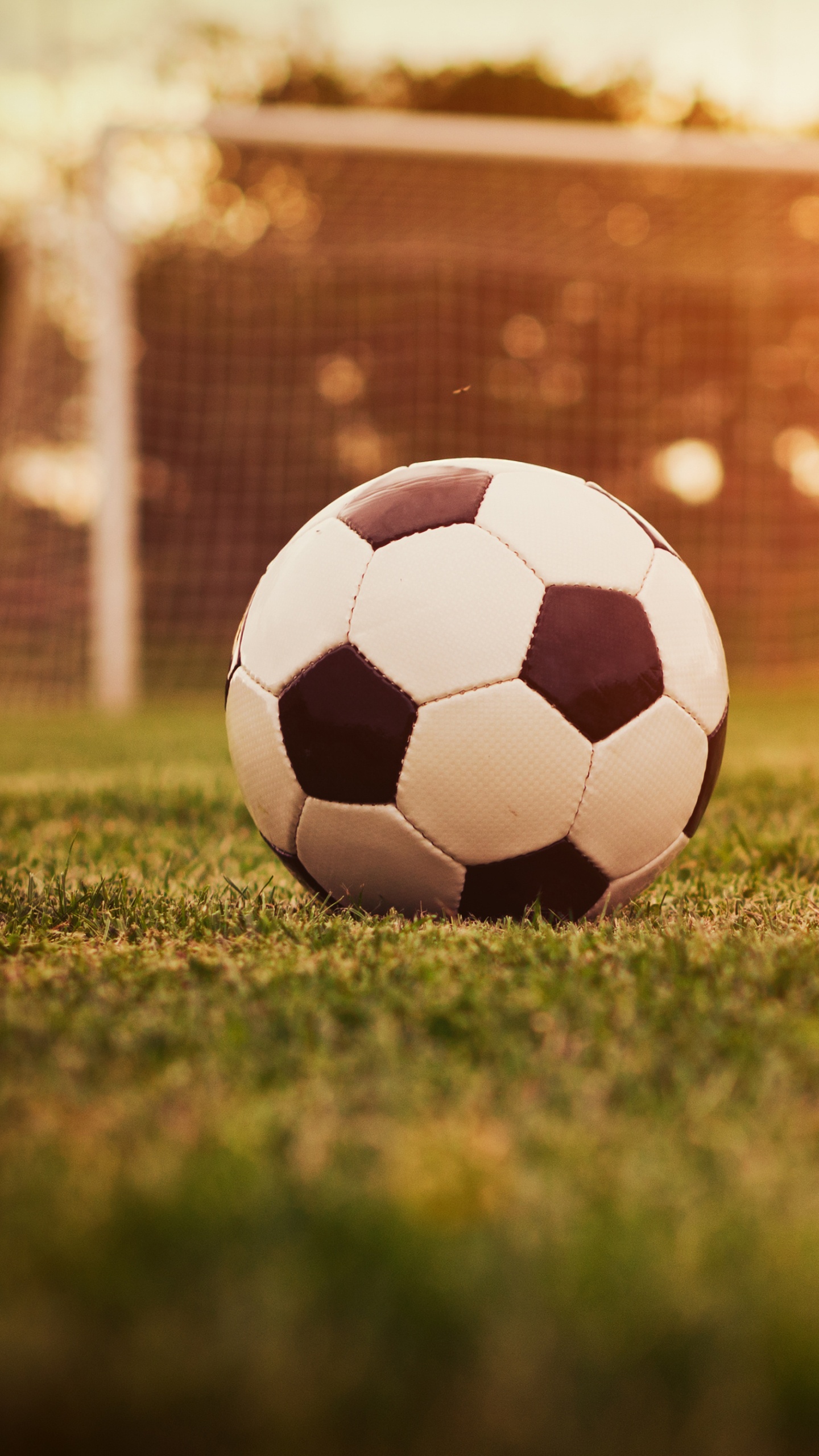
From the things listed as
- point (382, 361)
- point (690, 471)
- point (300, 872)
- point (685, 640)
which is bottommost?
point (690, 471)

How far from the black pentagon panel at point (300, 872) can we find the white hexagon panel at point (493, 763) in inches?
10.7

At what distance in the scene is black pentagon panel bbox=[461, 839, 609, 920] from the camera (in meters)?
1.75

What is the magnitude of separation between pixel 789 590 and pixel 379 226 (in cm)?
476

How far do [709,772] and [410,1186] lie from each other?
1.18 meters

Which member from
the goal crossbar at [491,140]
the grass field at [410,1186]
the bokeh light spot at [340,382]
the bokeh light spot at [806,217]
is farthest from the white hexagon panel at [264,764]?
the bokeh light spot at [340,382]

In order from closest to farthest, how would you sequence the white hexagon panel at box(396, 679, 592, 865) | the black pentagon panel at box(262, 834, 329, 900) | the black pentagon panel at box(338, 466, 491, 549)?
1. the white hexagon panel at box(396, 679, 592, 865)
2. the black pentagon panel at box(338, 466, 491, 549)
3. the black pentagon panel at box(262, 834, 329, 900)

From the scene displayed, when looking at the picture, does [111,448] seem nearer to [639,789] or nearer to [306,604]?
[306,604]

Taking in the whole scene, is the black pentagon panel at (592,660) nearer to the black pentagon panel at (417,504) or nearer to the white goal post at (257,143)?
the black pentagon panel at (417,504)

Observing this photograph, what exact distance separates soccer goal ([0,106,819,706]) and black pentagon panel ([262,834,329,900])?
20.0ft

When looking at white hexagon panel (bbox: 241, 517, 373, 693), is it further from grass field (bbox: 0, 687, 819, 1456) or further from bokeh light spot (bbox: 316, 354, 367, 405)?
bokeh light spot (bbox: 316, 354, 367, 405)

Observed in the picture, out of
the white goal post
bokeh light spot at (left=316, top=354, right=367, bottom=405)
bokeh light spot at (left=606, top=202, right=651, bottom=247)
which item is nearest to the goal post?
the white goal post

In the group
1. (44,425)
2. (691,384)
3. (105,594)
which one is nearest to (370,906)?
(105,594)

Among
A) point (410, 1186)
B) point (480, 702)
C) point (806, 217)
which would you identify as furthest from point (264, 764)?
point (806, 217)

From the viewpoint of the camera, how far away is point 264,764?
1.87m
